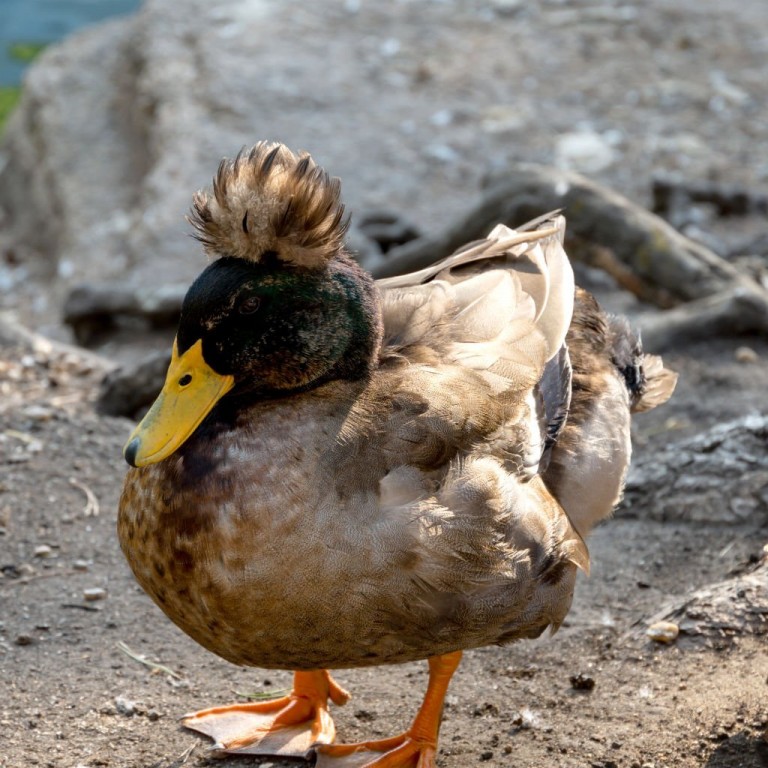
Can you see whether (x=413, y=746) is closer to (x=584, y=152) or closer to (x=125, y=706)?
(x=125, y=706)

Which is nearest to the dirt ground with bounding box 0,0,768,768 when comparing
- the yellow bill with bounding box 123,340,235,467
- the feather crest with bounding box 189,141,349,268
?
the yellow bill with bounding box 123,340,235,467

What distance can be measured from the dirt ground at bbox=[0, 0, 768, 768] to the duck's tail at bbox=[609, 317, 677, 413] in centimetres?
68

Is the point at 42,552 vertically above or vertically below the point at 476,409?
below

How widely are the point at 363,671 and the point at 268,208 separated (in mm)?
1872

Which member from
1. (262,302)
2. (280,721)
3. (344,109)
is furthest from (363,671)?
(344,109)

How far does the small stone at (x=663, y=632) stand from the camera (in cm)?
390

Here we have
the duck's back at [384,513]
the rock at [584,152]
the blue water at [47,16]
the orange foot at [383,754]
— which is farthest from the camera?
the blue water at [47,16]

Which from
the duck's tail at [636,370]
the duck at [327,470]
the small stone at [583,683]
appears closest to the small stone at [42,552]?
the duck at [327,470]

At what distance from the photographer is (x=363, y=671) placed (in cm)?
419

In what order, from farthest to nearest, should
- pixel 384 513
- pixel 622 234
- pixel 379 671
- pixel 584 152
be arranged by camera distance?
pixel 584 152 → pixel 622 234 → pixel 379 671 → pixel 384 513

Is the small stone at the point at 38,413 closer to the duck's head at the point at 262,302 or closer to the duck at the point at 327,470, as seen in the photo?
the duck at the point at 327,470

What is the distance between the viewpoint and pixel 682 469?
4.83 meters

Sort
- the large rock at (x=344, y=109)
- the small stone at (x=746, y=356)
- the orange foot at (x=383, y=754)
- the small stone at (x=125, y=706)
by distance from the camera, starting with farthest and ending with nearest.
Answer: the large rock at (x=344, y=109) → the small stone at (x=746, y=356) → the small stone at (x=125, y=706) → the orange foot at (x=383, y=754)

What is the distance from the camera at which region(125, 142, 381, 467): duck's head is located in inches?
122
